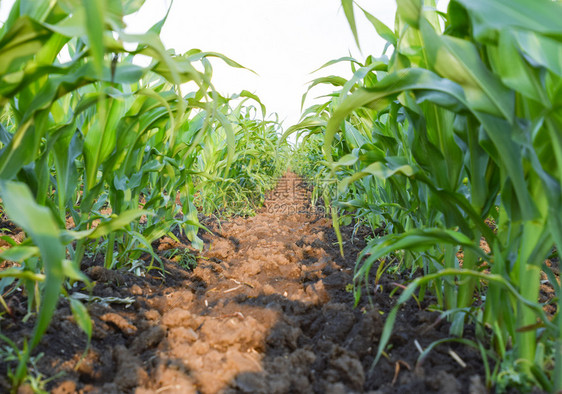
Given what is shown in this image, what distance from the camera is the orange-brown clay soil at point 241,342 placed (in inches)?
33.8

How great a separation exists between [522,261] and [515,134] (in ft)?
0.82

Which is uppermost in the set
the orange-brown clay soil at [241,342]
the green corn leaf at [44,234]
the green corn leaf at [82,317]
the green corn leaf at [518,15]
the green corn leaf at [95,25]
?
the green corn leaf at [518,15]

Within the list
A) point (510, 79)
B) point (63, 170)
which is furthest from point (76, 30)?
point (510, 79)

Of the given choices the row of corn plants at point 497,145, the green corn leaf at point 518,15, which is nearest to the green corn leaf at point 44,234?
the row of corn plants at point 497,145

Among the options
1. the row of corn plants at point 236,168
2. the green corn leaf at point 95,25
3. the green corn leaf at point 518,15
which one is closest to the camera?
the green corn leaf at point 95,25

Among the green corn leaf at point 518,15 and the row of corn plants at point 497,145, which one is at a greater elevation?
the green corn leaf at point 518,15

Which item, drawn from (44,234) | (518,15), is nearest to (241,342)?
(44,234)

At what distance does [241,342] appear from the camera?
3.49ft

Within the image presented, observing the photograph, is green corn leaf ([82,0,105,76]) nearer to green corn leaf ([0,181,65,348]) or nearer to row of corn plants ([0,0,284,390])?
row of corn plants ([0,0,284,390])

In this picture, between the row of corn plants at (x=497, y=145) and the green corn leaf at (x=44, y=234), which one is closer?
the green corn leaf at (x=44, y=234)

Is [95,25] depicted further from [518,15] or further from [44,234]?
[518,15]

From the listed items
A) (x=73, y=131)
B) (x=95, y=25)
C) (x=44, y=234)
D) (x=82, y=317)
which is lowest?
(x=82, y=317)

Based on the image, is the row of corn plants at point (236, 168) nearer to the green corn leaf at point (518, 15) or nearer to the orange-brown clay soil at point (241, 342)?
the orange-brown clay soil at point (241, 342)

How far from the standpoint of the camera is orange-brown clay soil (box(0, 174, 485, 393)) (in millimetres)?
857
